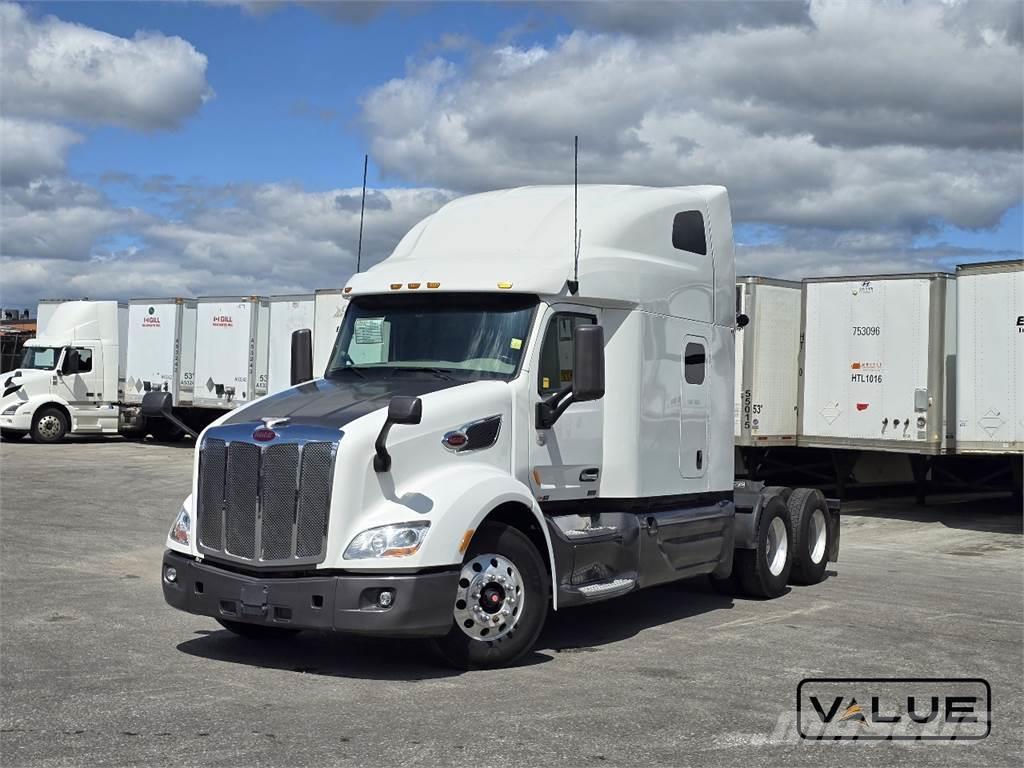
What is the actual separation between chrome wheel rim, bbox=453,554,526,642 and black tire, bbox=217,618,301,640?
5.65 ft

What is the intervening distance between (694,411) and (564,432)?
1.90m

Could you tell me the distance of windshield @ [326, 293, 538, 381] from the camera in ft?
29.0

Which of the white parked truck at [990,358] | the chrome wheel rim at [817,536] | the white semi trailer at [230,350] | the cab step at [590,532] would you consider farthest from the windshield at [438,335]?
the white semi trailer at [230,350]

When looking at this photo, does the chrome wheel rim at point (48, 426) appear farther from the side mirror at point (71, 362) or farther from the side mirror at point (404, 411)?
the side mirror at point (404, 411)

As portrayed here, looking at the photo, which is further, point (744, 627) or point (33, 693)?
point (744, 627)

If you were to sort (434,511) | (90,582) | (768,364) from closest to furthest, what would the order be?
1. (434,511)
2. (90,582)
3. (768,364)

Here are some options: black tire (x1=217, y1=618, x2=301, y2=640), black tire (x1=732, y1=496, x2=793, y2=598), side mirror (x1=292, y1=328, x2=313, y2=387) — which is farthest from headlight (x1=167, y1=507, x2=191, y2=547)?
black tire (x1=732, y1=496, x2=793, y2=598)

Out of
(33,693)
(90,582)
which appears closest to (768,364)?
(90,582)

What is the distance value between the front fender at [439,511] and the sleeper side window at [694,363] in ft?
9.05

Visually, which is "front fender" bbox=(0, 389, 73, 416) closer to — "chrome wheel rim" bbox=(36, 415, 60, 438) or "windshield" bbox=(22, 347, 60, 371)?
"chrome wheel rim" bbox=(36, 415, 60, 438)

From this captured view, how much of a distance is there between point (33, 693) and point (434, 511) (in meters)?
2.59

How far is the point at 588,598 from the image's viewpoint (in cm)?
887

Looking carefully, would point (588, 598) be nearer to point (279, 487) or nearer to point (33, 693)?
A: point (279, 487)

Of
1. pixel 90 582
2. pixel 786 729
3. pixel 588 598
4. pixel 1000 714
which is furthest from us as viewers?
pixel 90 582
